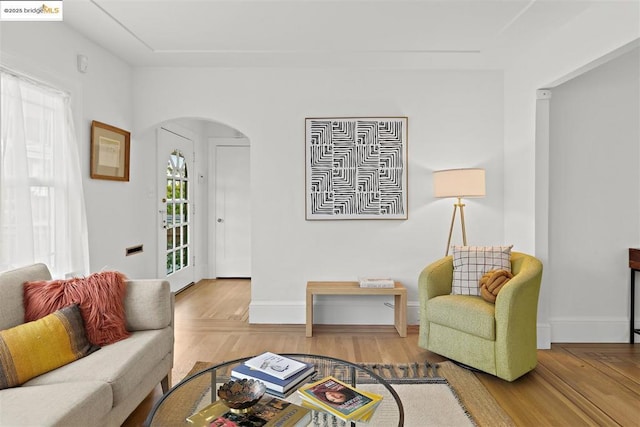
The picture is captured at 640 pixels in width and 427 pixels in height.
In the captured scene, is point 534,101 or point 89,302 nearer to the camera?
point 89,302

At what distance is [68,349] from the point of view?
6.36 ft

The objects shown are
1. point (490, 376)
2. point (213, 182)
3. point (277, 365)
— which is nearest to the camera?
point (277, 365)

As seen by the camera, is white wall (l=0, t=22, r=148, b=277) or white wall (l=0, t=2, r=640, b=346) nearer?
white wall (l=0, t=22, r=148, b=277)

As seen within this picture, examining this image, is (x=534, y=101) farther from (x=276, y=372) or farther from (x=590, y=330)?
(x=276, y=372)

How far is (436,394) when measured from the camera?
8.17ft

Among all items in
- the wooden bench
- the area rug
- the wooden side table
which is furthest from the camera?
the wooden bench

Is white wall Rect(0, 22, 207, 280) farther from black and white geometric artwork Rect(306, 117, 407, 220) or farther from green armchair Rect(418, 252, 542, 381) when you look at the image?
green armchair Rect(418, 252, 542, 381)

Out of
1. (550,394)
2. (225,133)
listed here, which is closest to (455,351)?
(550,394)

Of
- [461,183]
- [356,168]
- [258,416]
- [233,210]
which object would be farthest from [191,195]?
[258,416]

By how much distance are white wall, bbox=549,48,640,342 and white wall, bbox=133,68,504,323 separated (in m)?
0.59

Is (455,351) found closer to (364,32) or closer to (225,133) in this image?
(364,32)

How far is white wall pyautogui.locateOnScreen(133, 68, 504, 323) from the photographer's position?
12.8 feet

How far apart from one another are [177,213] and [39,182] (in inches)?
94.3

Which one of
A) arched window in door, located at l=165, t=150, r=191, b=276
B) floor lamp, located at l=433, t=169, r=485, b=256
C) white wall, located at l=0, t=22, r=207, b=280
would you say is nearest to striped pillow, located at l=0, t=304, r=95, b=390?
white wall, located at l=0, t=22, r=207, b=280
